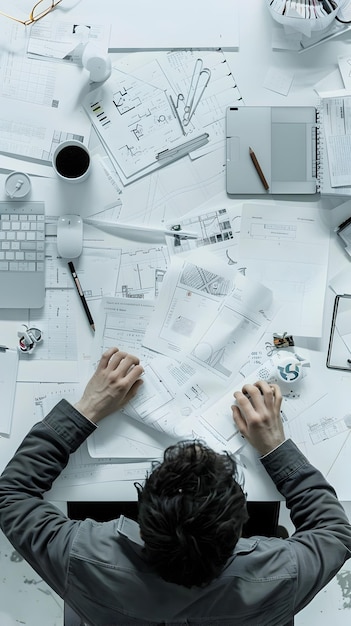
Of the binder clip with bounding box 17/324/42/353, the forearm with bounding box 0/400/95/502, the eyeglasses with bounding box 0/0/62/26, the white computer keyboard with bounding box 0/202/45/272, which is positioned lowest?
the forearm with bounding box 0/400/95/502

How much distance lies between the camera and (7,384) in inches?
52.7

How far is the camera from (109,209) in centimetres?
138

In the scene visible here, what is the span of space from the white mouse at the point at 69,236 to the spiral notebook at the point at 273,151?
339 millimetres

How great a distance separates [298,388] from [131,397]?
36 cm

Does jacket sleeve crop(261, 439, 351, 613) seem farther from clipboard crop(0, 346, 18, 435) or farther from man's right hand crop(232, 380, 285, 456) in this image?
clipboard crop(0, 346, 18, 435)

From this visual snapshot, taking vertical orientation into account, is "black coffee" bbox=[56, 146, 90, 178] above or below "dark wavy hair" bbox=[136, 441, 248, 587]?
above

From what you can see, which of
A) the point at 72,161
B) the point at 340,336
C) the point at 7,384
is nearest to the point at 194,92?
the point at 72,161

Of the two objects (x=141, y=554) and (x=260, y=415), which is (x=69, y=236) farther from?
(x=141, y=554)

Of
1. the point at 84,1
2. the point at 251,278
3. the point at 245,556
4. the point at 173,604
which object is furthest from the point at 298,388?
the point at 84,1

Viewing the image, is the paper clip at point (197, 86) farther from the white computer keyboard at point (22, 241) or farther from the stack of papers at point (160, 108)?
the white computer keyboard at point (22, 241)

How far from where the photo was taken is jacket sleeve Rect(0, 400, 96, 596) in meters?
1.15

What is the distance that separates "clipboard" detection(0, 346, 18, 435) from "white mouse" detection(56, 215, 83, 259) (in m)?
0.24

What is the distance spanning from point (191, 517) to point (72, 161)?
0.78 m

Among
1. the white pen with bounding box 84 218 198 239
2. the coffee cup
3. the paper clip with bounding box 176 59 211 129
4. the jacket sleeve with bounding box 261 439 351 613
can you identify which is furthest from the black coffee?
the jacket sleeve with bounding box 261 439 351 613
